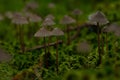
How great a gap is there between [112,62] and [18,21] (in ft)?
4.42

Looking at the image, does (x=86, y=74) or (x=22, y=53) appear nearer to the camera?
(x=86, y=74)

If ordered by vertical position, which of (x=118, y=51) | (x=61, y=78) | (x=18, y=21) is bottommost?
(x=61, y=78)

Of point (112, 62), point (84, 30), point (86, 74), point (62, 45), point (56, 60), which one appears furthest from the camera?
point (84, 30)

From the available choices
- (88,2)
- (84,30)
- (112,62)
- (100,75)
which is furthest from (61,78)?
(88,2)

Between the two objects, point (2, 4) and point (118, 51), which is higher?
point (2, 4)

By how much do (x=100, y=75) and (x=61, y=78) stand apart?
74cm

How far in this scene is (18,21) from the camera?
10.7ft

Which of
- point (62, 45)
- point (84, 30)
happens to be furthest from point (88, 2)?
point (62, 45)

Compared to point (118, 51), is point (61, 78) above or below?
below

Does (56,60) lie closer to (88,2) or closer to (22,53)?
(22,53)

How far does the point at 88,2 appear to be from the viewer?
274 inches

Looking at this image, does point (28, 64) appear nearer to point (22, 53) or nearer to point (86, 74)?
point (22, 53)

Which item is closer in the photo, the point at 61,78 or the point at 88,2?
the point at 61,78

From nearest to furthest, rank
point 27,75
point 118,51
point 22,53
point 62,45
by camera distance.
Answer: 1. point 27,75
2. point 118,51
3. point 22,53
4. point 62,45
